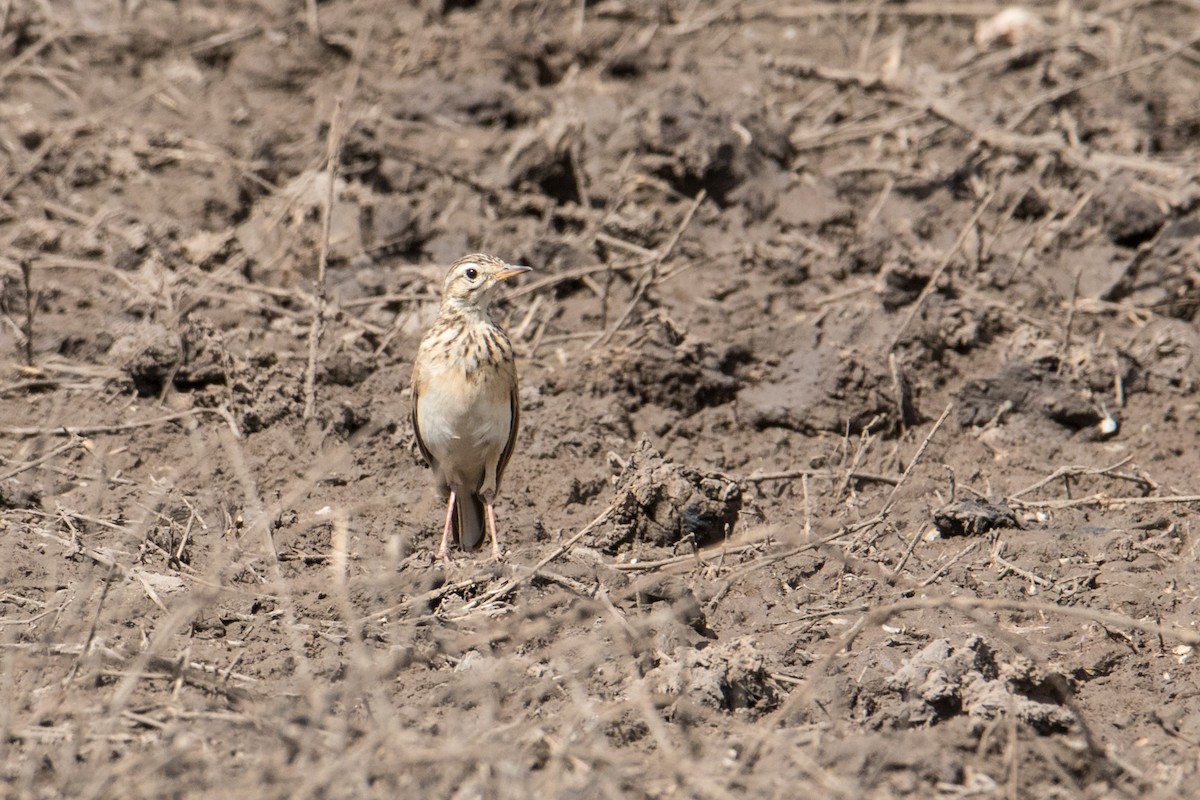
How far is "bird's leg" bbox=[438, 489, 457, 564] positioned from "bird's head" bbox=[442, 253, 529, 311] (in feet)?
3.07

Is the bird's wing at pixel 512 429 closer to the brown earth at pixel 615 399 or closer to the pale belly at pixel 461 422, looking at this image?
the pale belly at pixel 461 422

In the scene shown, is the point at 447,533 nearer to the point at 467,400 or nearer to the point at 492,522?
the point at 492,522

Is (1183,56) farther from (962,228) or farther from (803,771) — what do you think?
(803,771)

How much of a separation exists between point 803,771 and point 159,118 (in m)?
7.37

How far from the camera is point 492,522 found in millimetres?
6770

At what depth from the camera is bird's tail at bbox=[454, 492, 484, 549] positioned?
7.12 metres

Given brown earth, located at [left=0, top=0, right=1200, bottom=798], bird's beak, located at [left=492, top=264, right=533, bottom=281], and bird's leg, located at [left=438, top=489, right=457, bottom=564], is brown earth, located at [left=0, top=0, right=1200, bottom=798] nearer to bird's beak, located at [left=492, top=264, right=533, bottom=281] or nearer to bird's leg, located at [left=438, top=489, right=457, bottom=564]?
bird's leg, located at [left=438, top=489, right=457, bottom=564]

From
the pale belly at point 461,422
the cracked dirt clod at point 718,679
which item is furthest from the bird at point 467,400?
the cracked dirt clod at point 718,679

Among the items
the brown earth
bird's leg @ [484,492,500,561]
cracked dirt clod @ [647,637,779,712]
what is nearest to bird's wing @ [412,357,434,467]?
the brown earth

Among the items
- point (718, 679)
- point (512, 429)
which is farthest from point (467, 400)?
point (718, 679)

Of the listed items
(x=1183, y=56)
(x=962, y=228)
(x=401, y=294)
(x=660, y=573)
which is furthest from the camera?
(x=1183, y=56)

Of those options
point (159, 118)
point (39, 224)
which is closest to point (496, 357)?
point (39, 224)

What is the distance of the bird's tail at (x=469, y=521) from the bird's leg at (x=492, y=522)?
0.12 meters

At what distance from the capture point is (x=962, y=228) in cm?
913
